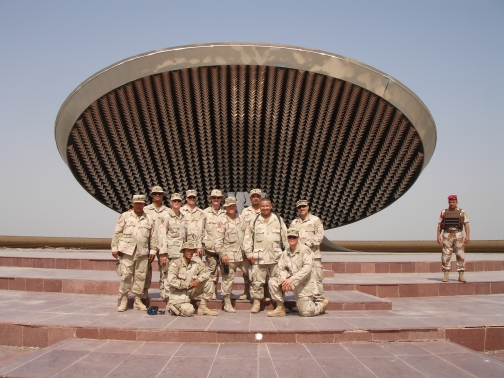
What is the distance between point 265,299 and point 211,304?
0.55m

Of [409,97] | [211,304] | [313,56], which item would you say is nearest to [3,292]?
[211,304]

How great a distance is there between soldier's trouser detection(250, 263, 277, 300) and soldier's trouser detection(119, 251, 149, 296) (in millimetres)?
1108

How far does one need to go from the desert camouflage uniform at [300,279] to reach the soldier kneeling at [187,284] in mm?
624

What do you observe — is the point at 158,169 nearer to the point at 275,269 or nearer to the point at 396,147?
the point at 396,147

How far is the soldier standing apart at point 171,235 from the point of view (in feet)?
15.6

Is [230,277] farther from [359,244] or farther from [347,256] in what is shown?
[359,244]

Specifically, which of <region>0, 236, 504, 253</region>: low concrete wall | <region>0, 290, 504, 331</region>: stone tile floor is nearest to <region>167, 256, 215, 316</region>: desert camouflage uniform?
<region>0, 290, 504, 331</region>: stone tile floor

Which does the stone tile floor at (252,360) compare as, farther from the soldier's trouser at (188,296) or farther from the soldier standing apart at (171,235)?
the soldier standing apart at (171,235)

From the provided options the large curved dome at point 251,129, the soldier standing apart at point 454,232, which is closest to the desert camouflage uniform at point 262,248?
the soldier standing apart at point 454,232

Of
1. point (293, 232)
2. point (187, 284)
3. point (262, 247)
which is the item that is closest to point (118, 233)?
point (187, 284)

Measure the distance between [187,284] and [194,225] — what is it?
1183 mm

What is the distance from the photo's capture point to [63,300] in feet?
17.4

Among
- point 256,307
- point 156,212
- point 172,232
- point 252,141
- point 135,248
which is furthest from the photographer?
point 252,141

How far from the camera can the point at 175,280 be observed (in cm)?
426
